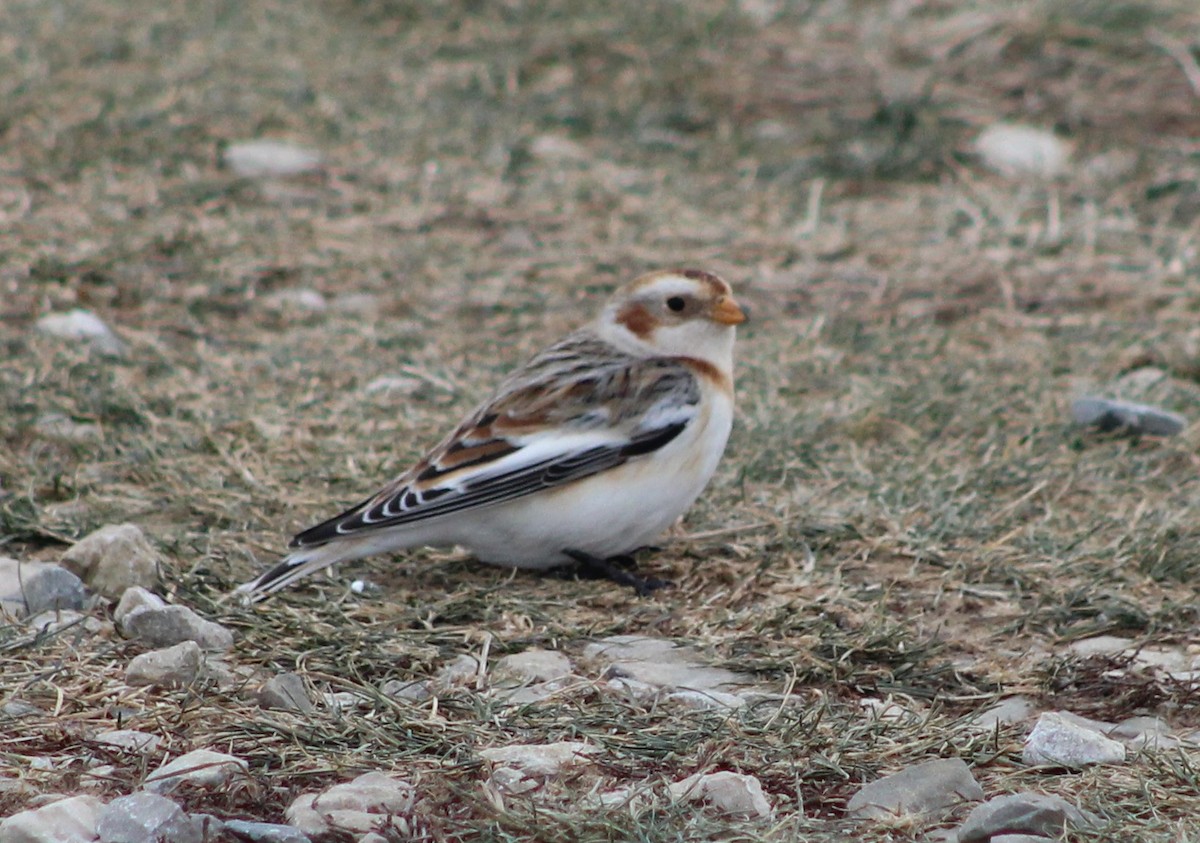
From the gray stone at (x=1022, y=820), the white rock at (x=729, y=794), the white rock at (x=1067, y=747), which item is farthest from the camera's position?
the white rock at (x=1067, y=747)

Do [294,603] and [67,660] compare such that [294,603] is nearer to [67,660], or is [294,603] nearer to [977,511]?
[67,660]

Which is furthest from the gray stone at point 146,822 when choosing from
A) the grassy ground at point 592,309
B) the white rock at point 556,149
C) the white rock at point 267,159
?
the white rock at point 556,149

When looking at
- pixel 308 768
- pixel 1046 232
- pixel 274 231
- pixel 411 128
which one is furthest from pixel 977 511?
pixel 411 128

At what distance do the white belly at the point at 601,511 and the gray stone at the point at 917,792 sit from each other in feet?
4.28

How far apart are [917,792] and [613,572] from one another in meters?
1.36

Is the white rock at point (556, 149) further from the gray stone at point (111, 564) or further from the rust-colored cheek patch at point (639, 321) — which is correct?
the gray stone at point (111, 564)

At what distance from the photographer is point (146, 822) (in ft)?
9.31

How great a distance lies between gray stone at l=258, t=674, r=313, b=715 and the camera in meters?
3.40

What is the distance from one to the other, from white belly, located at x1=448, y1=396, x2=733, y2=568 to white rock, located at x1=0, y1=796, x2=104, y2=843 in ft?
5.17

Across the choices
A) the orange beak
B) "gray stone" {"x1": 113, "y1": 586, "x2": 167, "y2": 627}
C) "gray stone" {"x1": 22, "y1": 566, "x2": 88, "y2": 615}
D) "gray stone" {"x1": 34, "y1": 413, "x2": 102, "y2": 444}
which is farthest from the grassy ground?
the orange beak

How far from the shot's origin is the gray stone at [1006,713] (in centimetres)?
349

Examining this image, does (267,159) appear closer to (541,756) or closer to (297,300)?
(297,300)

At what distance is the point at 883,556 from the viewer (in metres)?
4.41

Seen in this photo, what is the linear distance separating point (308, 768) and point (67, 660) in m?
0.72
